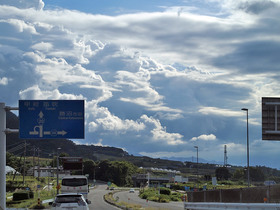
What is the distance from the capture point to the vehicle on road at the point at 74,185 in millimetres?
46500

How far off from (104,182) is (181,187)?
55653 millimetres

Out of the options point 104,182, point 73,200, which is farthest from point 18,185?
point 104,182

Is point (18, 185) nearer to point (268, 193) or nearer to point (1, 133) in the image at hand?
point (1, 133)

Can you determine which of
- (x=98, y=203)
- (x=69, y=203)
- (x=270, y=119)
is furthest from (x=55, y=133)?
(x=98, y=203)

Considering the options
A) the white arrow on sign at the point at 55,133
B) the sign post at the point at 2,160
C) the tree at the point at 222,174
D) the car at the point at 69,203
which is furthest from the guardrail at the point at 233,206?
the tree at the point at 222,174

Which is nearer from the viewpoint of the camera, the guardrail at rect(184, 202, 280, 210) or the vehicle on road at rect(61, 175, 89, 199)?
the guardrail at rect(184, 202, 280, 210)

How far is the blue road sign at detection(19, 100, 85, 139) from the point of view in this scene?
29109 millimetres

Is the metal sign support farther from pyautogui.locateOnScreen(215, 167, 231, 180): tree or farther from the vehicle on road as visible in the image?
pyautogui.locateOnScreen(215, 167, 231, 180): tree

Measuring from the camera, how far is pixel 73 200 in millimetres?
23734

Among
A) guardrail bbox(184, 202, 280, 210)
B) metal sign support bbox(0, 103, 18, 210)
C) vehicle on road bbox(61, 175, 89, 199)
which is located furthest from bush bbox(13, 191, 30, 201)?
metal sign support bbox(0, 103, 18, 210)

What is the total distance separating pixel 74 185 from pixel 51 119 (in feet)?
60.5

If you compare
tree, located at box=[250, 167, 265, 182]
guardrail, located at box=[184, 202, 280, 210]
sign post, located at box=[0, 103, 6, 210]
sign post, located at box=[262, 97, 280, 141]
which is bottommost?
tree, located at box=[250, 167, 265, 182]

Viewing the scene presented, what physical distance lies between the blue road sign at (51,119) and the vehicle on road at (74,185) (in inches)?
674

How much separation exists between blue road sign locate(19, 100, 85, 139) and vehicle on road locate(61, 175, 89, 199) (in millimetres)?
17113
